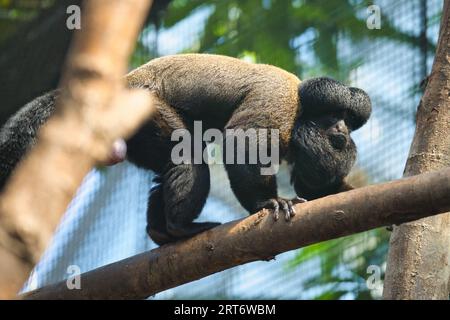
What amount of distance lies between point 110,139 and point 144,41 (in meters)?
9.12

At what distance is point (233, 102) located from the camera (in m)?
6.54

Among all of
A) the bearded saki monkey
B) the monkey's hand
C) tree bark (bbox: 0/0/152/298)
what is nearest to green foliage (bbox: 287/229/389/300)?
the bearded saki monkey

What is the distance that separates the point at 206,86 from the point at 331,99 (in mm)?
1193

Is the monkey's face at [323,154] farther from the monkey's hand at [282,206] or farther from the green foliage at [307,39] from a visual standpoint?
the green foliage at [307,39]

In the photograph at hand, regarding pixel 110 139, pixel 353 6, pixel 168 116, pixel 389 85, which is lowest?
pixel 389 85

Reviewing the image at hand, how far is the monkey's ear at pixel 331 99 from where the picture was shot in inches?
271

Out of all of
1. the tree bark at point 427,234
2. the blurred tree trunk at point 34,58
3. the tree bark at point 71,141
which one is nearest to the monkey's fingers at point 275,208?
the tree bark at point 427,234

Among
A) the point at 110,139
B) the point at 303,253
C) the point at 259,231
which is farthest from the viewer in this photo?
the point at 303,253

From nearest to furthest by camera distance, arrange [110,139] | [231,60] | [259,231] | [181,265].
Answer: [110,139] → [259,231] → [181,265] → [231,60]

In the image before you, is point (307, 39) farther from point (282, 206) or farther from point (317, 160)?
point (282, 206)

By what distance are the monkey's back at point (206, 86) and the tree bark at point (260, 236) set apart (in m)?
1.39

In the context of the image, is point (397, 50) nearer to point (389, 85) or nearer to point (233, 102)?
point (389, 85)

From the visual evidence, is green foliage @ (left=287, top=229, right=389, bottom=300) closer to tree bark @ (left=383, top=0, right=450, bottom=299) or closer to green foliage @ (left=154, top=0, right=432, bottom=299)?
green foliage @ (left=154, top=0, right=432, bottom=299)
